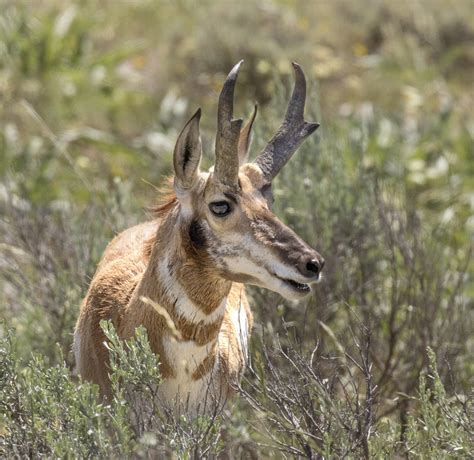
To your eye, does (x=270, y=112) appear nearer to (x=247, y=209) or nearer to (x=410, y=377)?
(x=410, y=377)

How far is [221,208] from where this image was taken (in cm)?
499

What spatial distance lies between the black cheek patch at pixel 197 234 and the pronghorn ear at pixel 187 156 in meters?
0.18

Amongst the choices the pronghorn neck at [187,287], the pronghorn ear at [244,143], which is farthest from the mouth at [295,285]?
the pronghorn ear at [244,143]

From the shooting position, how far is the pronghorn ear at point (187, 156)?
4942 mm

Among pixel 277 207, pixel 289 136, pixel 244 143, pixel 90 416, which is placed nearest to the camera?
pixel 90 416

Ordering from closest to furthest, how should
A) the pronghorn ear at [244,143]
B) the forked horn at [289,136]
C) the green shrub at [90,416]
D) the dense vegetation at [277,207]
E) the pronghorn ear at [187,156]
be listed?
the green shrub at [90,416]
the dense vegetation at [277,207]
the pronghorn ear at [187,156]
the forked horn at [289,136]
the pronghorn ear at [244,143]

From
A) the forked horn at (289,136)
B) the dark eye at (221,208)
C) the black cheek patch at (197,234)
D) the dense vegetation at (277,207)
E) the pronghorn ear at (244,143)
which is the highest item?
the forked horn at (289,136)

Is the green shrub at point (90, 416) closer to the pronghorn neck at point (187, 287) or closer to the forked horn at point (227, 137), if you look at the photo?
the pronghorn neck at point (187, 287)

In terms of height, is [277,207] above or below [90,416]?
below

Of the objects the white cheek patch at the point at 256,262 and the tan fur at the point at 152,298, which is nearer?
the white cheek patch at the point at 256,262

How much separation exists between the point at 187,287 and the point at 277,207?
2.02 metres

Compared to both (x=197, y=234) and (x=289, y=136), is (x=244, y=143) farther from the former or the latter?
(x=197, y=234)

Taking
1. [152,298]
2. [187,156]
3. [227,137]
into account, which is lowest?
[152,298]

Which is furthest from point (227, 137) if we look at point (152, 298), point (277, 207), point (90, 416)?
point (277, 207)
